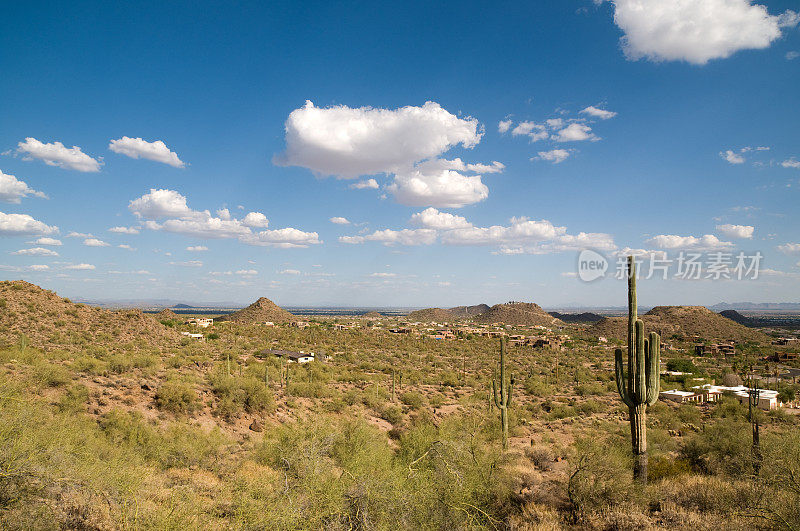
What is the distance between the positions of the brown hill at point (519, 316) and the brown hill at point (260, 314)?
7272 centimetres

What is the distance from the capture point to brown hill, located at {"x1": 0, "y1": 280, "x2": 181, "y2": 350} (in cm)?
2683

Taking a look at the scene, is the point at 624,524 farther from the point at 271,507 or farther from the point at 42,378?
the point at 42,378

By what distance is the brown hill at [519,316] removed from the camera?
431 feet

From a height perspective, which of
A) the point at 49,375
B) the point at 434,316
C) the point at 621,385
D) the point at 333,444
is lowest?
the point at 434,316

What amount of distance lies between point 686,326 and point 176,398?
101747 mm

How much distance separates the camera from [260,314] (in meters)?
93.0

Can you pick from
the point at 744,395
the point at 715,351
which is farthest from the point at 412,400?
the point at 715,351

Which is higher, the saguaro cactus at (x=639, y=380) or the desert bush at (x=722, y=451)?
the saguaro cactus at (x=639, y=380)

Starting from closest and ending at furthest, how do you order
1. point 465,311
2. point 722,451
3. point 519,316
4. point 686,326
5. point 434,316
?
point 722,451 → point 686,326 → point 519,316 → point 434,316 → point 465,311

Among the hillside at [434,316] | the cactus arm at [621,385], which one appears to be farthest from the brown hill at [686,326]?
the cactus arm at [621,385]

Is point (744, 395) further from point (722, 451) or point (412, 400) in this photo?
point (412, 400)

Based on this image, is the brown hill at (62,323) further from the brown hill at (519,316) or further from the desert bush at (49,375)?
the brown hill at (519,316)

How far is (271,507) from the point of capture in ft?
20.7

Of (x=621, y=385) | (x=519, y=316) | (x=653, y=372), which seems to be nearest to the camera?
(x=653, y=372)
